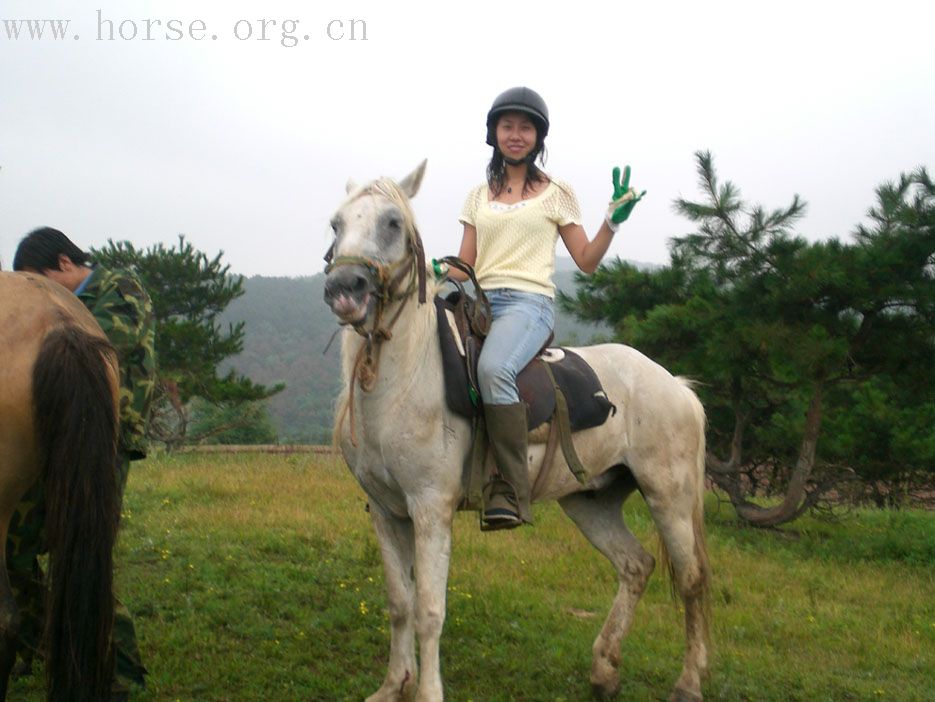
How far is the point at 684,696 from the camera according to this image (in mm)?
4789

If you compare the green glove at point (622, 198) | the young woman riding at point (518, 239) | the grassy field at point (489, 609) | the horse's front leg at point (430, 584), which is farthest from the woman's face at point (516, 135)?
the grassy field at point (489, 609)

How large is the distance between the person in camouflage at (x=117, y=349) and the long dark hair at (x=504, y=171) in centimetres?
183

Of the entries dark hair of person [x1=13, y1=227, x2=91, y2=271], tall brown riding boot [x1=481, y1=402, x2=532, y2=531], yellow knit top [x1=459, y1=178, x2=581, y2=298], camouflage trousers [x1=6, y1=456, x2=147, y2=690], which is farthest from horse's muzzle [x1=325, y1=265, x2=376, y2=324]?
dark hair of person [x1=13, y1=227, x2=91, y2=271]

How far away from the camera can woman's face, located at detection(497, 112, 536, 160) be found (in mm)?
4516

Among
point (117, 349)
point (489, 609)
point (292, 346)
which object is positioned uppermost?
point (117, 349)

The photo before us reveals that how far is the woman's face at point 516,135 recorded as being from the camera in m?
4.52

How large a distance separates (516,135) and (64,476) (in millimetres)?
2580

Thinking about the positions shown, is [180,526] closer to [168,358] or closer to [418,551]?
[418,551]

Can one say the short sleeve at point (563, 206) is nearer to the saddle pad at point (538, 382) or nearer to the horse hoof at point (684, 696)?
the saddle pad at point (538, 382)

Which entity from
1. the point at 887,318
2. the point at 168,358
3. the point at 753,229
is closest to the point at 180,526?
the point at 753,229

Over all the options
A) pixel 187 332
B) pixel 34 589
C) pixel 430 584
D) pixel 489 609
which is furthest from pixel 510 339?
pixel 187 332

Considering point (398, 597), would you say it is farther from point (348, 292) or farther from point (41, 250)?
point (41, 250)

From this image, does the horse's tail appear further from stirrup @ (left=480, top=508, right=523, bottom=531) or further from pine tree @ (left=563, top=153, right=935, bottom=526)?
pine tree @ (left=563, top=153, right=935, bottom=526)

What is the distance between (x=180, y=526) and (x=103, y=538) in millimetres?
4858
